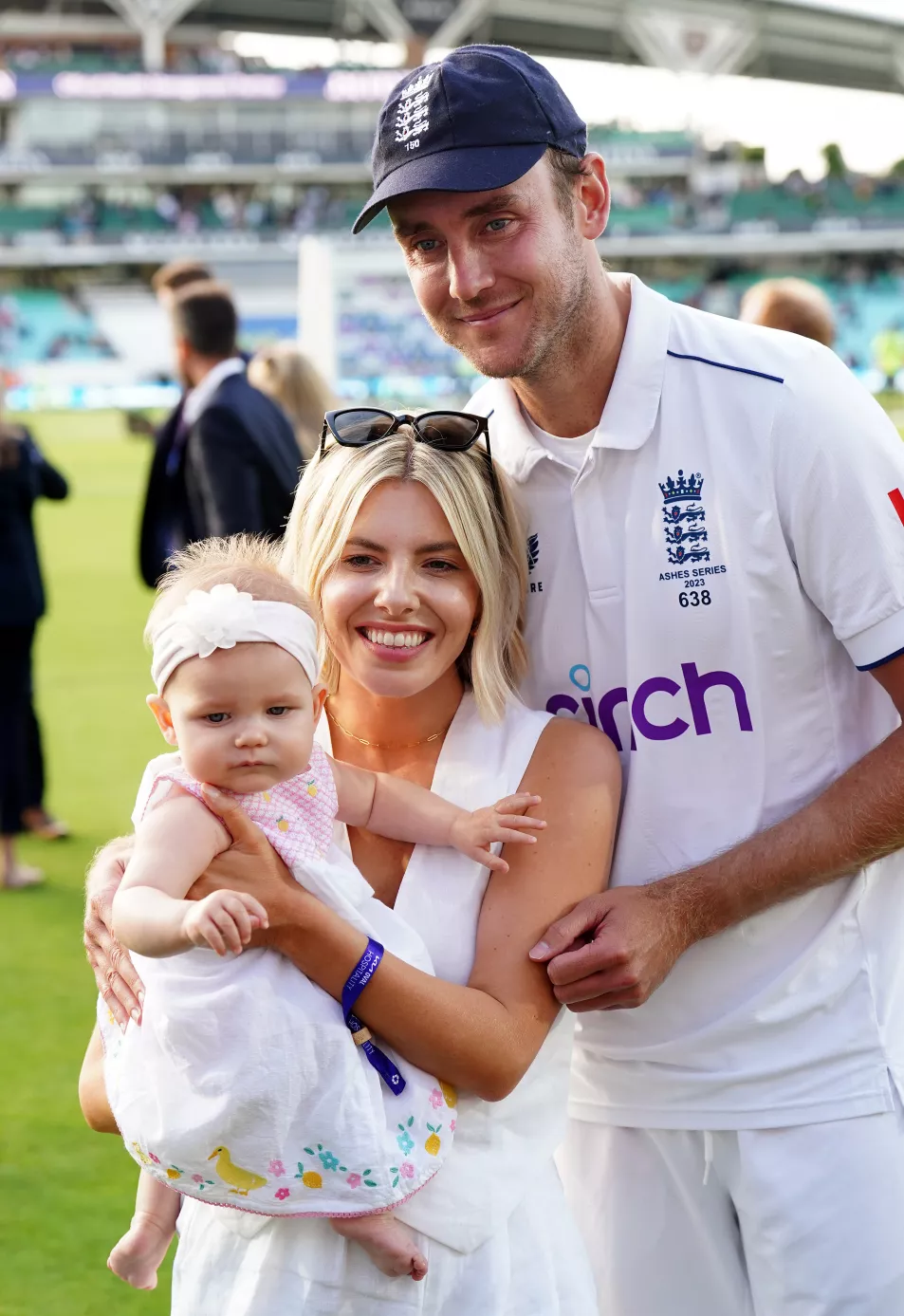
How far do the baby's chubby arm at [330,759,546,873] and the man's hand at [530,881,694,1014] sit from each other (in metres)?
0.14

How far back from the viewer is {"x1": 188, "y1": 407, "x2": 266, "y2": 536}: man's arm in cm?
584

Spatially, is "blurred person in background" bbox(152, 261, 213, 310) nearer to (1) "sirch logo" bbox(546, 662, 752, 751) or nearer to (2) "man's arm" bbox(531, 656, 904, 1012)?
(1) "sirch logo" bbox(546, 662, 752, 751)

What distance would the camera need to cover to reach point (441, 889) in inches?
86.1

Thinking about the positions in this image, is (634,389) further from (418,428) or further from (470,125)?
(470,125)

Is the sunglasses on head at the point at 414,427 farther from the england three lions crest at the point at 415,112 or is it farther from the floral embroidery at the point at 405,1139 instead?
the floral embroidery at the point at 405,1139

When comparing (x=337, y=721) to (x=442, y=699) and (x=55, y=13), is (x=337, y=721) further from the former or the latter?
(x=55, y=13)

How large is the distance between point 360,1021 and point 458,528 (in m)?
0.76

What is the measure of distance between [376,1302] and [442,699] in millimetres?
906

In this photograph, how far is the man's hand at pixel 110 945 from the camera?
2057mm

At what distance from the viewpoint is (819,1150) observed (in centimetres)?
234

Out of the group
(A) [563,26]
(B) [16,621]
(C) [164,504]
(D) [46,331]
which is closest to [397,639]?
(C) [164,504]

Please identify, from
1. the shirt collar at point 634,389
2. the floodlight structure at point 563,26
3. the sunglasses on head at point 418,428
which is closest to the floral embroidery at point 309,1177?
the sunglasses on head at point 418,428

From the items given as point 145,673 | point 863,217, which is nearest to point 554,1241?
point 145,673

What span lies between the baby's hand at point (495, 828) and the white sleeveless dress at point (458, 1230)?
0.06 metres
